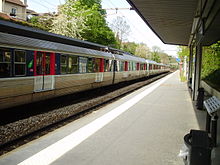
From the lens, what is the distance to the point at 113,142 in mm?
4848

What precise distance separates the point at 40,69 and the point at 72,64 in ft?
7.88

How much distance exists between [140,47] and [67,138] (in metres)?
69.3

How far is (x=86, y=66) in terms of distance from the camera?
38.5 feet

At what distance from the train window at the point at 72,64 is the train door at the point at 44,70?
1346mm

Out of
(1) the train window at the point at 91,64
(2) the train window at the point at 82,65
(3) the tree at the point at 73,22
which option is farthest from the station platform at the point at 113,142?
(3) the tree at the point at 73,22

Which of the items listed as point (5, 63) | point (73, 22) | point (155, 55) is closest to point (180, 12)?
point (5, 63)

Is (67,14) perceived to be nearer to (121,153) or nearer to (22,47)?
(22,47)

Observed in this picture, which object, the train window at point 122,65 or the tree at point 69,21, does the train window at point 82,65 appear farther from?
the tree at point 69,21

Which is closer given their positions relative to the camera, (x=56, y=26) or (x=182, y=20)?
(x=182, y=20)

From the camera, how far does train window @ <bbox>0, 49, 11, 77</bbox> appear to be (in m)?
6.31

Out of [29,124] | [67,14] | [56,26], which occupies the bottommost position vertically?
[29,124]

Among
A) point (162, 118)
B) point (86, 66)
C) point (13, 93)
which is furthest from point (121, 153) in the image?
point (86, 66)

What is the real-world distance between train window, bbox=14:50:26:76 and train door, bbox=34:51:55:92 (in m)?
0.59

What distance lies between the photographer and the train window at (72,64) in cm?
1006
